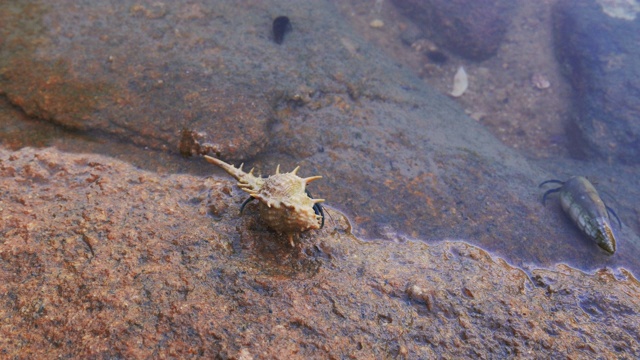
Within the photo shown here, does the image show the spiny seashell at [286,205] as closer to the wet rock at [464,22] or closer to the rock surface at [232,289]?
the rock surface at [232,289]

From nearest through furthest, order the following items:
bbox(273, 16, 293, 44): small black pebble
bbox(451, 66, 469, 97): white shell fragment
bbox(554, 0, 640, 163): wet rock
→ bbox(273, 16, 293, 44): small black pebble → bbox(554, 0, 640, 163): wet rock → bbox(451, 66, 469, 97): white shell fragment

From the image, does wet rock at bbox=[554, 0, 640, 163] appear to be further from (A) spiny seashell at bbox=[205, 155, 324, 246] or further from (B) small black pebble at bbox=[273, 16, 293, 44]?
(A) spiny seashell at bbox=[205, 155, 324, 246]

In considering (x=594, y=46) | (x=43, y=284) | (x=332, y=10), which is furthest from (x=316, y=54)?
(x=594, y=46)

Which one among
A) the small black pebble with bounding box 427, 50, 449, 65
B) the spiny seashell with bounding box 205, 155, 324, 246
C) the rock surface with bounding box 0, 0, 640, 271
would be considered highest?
the spiny seashell with bounding box 205, 155, 324, 246

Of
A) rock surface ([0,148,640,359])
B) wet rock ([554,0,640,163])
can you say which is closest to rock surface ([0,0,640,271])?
rock surface ([0,148,640,359])

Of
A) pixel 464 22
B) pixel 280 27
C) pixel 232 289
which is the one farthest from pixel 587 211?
pixel 464 22

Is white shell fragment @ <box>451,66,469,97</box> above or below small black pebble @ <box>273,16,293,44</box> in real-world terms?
below

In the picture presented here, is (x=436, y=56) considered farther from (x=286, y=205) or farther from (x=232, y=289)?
(x=232, y=289)
